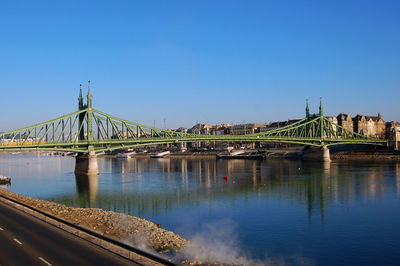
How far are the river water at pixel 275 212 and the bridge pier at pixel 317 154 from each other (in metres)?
39.4

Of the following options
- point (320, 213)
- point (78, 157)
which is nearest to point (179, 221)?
point (320, 213)

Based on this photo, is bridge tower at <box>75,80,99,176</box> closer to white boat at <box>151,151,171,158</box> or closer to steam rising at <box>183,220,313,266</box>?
steam rising at <box>183,220,313,266</box>

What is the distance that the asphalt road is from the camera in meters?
16.0

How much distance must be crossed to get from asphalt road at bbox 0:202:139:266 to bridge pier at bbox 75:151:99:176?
46550mm

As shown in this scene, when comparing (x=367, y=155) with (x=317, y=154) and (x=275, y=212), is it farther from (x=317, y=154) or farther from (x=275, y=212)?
(x=275, y=212)

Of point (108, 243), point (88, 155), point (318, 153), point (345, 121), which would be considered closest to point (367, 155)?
point (318, 153)

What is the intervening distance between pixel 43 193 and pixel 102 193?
7.78 m

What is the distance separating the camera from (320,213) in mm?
33938

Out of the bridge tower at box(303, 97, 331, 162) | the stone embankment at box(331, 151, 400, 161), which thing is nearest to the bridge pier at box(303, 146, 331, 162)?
the bridge tower at box(303, 97, 331, 162)

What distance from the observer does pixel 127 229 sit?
25266 mm

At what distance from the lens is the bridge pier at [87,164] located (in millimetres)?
69625

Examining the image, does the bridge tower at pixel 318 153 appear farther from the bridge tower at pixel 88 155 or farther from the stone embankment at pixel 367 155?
the bridge tower at pixel 88 155

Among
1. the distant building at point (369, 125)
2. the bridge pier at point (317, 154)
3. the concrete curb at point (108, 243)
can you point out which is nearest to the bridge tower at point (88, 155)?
the concrete curb at point (108, 243)

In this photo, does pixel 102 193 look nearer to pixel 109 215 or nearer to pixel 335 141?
pixel 109 215
